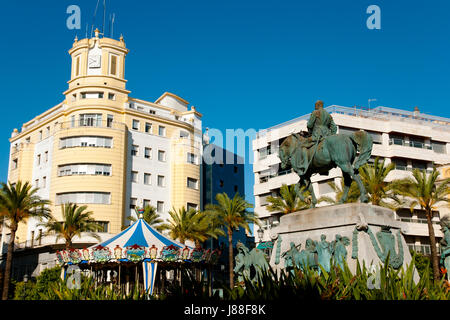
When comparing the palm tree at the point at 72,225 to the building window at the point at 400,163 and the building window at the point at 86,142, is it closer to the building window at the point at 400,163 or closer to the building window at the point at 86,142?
the building window at the point at 86,142

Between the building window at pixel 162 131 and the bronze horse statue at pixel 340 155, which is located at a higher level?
the building window at pixel 162 131

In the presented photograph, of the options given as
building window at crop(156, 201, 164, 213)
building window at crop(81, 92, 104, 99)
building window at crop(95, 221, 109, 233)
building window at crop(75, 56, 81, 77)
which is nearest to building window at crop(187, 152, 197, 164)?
building window at crop(156, 201, 164, 213)

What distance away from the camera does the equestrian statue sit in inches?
590

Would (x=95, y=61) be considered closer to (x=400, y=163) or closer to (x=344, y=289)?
(x=400, y=163)

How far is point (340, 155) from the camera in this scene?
48.9ft

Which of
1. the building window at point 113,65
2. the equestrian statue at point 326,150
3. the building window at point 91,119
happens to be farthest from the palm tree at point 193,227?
the equestrian statue at point 326,150

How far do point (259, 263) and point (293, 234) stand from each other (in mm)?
1784

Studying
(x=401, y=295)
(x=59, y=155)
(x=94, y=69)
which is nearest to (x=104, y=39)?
(x=94, y=69)

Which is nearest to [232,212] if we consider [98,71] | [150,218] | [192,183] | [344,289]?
[150,218]

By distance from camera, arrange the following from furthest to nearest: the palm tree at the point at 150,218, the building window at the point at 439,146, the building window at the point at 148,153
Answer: the building window at the point at 148,153 → the building window at the point at 439,146 → the palm tree at the point at 150,218

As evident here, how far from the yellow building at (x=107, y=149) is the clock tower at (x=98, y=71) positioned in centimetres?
11

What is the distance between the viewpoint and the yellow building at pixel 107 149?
5334cm

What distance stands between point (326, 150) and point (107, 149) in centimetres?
4176
